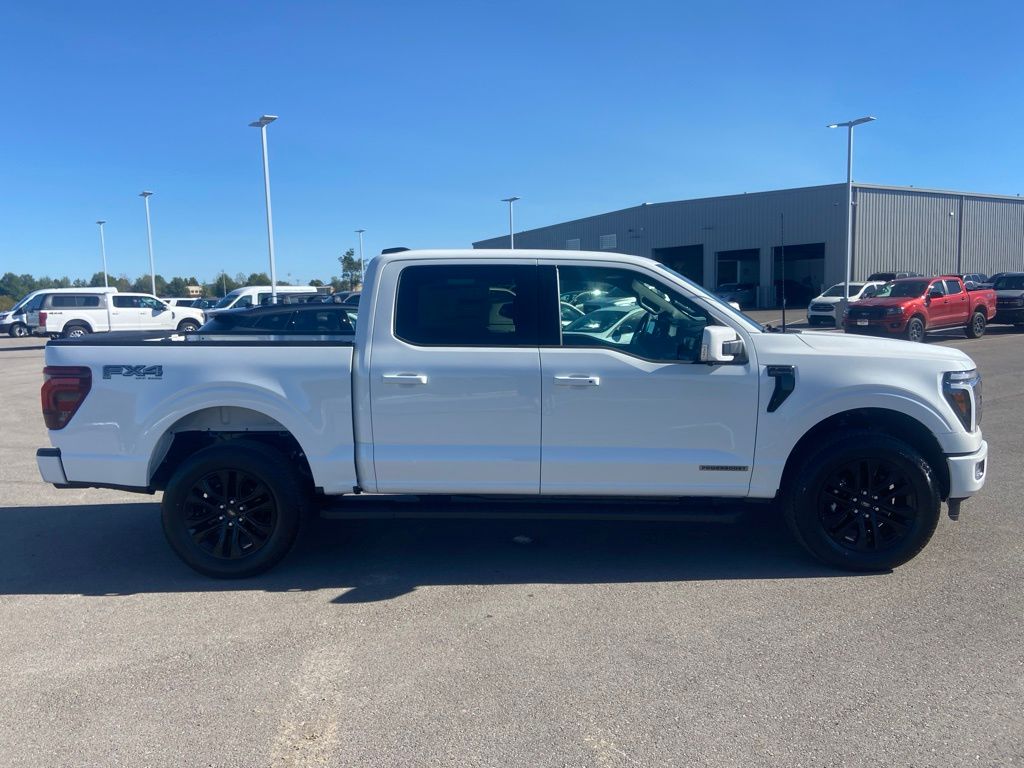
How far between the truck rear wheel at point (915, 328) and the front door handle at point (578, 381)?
62.7 feet

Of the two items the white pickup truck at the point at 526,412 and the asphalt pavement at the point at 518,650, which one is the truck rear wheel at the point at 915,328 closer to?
the asphalt pavement at the point at 518,650

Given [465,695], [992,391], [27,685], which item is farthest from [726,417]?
[992,391]

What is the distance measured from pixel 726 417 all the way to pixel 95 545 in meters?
4.49

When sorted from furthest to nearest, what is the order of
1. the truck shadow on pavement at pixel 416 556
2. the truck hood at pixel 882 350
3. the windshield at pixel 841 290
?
1. the windshield at pixel 841 290
2. the truck shadow on pavement at pixel 416 556
3. the truck hood at pixel 882 350

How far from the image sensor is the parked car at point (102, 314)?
94.9 ft

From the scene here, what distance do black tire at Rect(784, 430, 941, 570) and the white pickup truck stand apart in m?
0.01

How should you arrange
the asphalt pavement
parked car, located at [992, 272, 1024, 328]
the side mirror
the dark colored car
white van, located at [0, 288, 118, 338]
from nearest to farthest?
the asphalt pavement < the side mirror < the dark colored car < parked car, located at [992, 272, 1024, 328] < white van, located at [0, 288, 118, 338]

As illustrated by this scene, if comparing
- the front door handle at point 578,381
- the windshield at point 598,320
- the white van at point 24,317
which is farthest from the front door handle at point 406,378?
the white van at point 24,317

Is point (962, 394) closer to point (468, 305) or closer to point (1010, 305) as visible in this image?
point (468, 305)

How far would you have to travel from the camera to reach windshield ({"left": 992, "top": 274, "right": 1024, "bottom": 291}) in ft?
86.0

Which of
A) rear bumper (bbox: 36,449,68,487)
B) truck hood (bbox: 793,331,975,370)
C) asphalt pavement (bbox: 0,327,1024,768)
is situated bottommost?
asphalt pavement (bbox: 0,327,1024,768)

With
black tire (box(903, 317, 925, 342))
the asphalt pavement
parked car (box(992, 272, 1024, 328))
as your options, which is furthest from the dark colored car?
parked car (box(992, 272, 1024, 328))

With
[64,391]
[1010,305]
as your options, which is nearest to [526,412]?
[64,391]

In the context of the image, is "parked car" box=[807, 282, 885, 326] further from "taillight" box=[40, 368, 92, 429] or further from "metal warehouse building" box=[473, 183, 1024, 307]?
"taillight" box=[40, 368, 92, 429]
